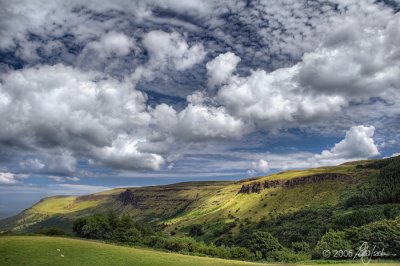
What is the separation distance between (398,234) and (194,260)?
230 ft

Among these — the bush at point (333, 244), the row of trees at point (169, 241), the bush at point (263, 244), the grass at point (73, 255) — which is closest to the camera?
the grass at point (73, 255)

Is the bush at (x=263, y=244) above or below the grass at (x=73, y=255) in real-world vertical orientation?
below

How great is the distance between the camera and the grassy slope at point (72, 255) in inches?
2689

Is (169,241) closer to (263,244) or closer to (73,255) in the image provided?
(73,255)

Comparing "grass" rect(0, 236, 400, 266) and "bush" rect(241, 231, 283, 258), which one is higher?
"grass" rect(0, 236, 400, 266)

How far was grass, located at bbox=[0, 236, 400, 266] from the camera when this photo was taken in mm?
68312

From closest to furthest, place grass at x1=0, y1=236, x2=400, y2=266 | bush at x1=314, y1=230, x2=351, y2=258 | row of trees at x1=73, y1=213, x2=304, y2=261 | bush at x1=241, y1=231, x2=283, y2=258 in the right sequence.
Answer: grass at x1=0, y1=236, x2=400, y2=266, row of trees at x1=73, y1=213, x2=304, y2=261, bush at x1=314, y1=230, x2=351, y2=258, bush at x1=241, y1=231, x2=283, y2=258

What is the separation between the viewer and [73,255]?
240 ft

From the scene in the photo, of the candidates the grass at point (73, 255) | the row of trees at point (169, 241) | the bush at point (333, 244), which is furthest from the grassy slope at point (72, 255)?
the bush at point (333, 244)

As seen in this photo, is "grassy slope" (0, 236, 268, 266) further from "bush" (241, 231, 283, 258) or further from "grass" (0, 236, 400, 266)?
"bush" (241, 231, 283, 258)

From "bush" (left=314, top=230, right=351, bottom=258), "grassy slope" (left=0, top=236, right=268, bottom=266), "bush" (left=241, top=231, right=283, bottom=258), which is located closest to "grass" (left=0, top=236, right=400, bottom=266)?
"grassy slope" (left=0, top=236, right=268, bottom=266)

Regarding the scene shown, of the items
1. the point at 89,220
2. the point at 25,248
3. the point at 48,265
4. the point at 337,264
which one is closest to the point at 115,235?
the point at 89,220

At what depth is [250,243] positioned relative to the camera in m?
159

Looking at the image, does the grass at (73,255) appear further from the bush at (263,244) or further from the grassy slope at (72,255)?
the bush at (263,244)
